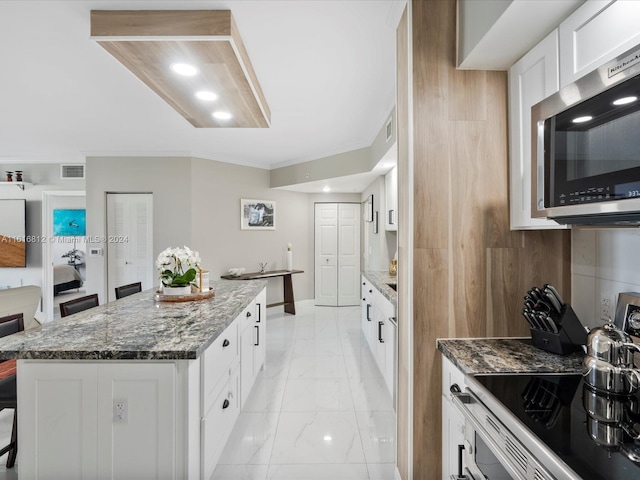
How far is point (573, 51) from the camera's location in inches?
43.8

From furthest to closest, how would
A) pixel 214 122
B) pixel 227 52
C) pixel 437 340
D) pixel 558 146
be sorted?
pixel 214 122 → pixel 227 52 → pixel 437 340 → pixel 558 146

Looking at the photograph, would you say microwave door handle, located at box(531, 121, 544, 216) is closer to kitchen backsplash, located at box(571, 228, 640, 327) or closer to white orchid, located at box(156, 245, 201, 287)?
kitchen backsplash, located at box(571, 228, 640, 327)

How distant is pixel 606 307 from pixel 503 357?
525 mm

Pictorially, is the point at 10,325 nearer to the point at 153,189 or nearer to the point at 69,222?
the point at 153,189

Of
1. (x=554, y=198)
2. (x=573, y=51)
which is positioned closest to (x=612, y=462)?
(x=554, y=198)

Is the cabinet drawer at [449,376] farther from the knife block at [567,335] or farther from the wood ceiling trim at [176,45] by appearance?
the wood ceiling trim at [176,45]

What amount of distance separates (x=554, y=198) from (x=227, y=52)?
184 cm

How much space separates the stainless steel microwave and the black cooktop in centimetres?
57

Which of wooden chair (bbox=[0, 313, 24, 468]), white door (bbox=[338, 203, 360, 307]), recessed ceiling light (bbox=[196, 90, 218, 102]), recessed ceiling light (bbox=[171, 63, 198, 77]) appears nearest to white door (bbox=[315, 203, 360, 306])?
white door (bbox=[338, 203, 360, 307])

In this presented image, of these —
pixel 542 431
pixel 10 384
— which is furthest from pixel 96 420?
pixel 542 431

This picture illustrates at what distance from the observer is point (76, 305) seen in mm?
2344

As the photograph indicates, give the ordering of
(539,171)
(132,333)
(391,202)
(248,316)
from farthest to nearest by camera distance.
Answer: (391,202) → (248,316) → (132,333) → (539,171)

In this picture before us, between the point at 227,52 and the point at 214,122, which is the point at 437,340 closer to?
the point at 227,52

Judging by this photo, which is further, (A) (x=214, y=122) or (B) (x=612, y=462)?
(A) (x=214, y=122)
